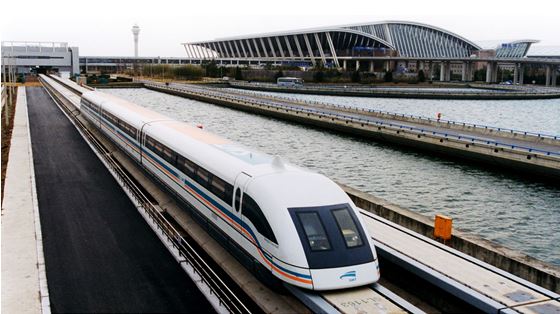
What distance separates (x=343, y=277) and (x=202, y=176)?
24.8ft

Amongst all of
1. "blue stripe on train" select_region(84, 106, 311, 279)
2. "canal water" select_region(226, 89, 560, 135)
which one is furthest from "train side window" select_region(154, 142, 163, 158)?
"canal water" select_region(226, 89, 560, 135)

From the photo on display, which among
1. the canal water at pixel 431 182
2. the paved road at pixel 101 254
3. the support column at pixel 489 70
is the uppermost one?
the support column at pixel 489 70

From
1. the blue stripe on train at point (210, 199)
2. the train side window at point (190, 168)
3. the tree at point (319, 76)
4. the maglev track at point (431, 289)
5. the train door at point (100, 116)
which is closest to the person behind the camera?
the maglev track at point (431, 289)

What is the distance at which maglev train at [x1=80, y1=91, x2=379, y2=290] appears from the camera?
42.8ft

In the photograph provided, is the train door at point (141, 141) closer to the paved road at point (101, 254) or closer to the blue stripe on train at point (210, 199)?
the blue stripe on train at point (210, 199)

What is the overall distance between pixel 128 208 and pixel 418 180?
942 inches

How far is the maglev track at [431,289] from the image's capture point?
12555mm

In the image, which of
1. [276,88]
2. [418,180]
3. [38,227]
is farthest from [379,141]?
[276,88]

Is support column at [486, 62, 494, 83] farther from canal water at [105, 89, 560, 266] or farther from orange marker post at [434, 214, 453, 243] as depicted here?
orange marker post at [434, 214, 453, 243]

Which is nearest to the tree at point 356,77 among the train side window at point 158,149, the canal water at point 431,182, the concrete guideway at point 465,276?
the canal water at point 431,182

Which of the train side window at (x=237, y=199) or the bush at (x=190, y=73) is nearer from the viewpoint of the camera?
the train side window at (x=237, y=199)

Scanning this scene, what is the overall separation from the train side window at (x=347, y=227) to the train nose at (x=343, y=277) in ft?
2.08

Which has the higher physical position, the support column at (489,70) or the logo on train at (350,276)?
the support column at (489,70)

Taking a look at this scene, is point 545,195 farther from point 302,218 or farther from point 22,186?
point 22,186
